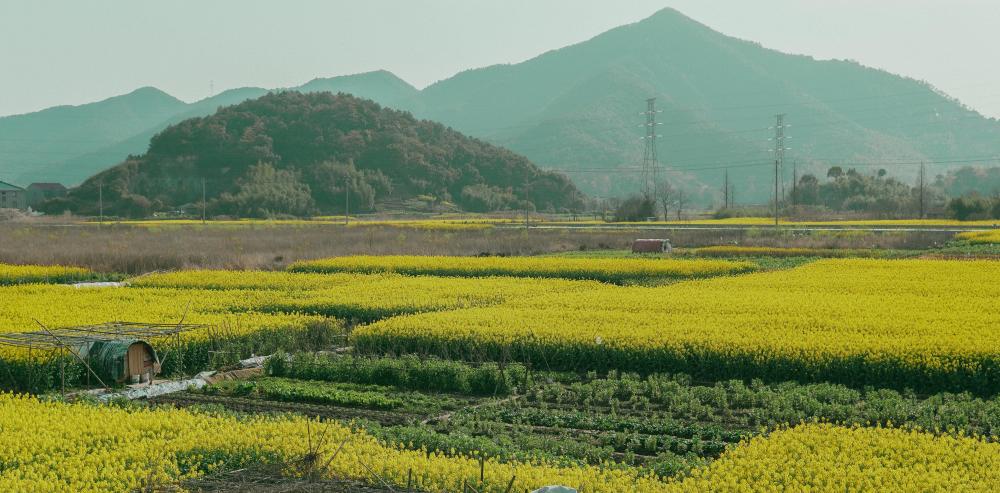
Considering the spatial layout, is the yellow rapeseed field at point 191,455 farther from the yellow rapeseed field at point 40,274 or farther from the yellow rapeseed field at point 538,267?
the yellow rapeseed field at point 40,274

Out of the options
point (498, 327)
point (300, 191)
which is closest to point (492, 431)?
point (498, 327)

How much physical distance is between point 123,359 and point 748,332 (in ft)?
35.7

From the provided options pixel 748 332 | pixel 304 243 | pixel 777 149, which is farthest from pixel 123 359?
pixel 777 149

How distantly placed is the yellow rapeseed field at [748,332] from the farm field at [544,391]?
0.05m

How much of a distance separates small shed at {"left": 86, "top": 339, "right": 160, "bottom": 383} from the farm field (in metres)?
0.44

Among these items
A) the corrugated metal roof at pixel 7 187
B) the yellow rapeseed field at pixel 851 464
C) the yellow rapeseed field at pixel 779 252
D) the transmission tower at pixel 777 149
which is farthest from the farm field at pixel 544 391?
the corrugated metal roof at pixel 7 187

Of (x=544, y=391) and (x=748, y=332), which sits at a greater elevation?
(x=748, y=332)

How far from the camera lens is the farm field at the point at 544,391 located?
1062cm

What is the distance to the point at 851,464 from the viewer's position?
10.5 meters

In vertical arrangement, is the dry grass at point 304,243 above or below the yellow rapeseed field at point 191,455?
above

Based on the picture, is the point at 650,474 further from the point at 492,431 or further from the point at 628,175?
the point at 628,175

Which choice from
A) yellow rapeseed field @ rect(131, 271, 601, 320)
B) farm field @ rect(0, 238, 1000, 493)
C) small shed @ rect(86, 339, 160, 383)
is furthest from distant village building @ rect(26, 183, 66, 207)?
small shed @ rect(86, 339, 160, 383)

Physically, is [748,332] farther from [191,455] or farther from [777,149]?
[777,149]

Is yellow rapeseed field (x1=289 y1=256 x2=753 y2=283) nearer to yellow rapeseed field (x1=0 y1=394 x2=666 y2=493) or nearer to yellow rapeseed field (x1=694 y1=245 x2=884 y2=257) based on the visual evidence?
yellow rapeseed field (x1=694 y1=245 x2=884 y2=257)
